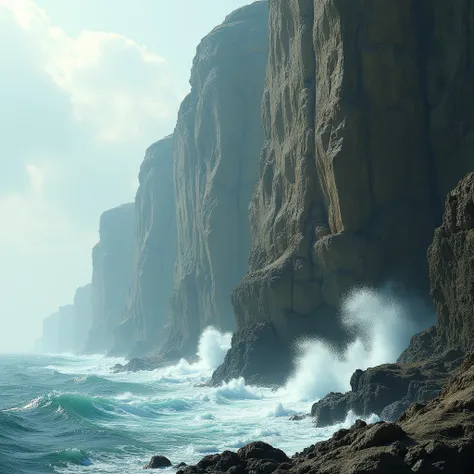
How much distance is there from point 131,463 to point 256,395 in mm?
18576

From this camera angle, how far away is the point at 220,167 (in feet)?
239

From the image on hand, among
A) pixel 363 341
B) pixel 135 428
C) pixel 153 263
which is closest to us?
pixel 135 428

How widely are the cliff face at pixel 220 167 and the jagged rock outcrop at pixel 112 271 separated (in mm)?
56354

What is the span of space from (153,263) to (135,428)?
80.6m

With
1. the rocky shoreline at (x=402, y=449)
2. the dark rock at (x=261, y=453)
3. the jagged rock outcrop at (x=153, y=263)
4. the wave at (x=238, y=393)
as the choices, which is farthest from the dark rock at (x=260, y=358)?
the jagged rock outcrop at (x=153, y=263)

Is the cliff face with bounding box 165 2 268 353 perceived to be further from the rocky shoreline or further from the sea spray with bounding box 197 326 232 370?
the rocky shoreline

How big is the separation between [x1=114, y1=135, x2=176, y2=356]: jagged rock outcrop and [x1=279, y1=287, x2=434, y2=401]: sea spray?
2649 inches

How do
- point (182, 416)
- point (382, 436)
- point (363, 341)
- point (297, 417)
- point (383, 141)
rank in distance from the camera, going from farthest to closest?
1. point (383, 141)
2. point (363, 341)
3. point (182, 416)
4. point (297, 417)
5. point (382, 436)

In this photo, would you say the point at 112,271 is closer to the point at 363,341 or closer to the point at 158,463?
the point at 363,341

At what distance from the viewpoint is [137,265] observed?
4552 inches

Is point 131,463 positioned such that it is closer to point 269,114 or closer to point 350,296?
point 350,296

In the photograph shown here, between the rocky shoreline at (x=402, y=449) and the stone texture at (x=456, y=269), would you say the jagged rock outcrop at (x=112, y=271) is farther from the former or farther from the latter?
the rocky shoreline at (x=402, y=449)

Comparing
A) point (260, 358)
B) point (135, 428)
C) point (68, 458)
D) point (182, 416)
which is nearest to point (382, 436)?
point (68, 458)

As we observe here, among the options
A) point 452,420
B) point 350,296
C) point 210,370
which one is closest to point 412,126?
point 350,296
